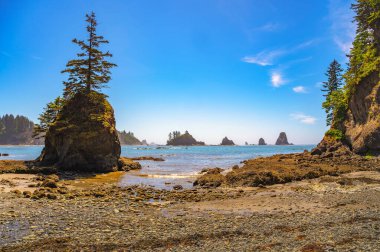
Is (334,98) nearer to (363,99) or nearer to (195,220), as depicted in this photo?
(363,99)

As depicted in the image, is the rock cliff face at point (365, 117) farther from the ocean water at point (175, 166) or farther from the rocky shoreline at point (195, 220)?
the rocky shoreline at point (195, 220)

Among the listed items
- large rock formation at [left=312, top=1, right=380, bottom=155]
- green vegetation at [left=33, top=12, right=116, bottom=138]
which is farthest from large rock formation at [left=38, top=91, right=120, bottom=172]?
large rock formation at [left=312, top=1, right=380, bottom=155]

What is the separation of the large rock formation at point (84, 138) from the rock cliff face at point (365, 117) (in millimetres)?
33738

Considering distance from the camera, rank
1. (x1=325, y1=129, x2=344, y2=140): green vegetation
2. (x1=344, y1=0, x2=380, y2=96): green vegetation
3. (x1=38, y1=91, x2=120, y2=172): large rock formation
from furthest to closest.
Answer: (x1=325, y1=129, x2=344, y2=140): green vegetation < (x1=344, y1=0, x2=380, y2=96): green vegetation < (x1=38, y1=91, x2=120, y2=172): large rock formation

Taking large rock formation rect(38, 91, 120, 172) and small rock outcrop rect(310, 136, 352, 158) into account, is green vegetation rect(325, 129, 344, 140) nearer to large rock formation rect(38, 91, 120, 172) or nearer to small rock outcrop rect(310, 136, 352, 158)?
small rock outcrop rect(310, 136, 352, 158)

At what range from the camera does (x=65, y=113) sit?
35.9 m

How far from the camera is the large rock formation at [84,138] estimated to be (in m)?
33.0

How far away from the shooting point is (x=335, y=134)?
44000 mm

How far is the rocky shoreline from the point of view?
333 inches

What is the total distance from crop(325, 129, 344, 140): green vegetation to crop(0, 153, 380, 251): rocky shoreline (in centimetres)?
2745

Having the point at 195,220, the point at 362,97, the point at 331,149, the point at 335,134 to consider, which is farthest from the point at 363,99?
the point at 195,220

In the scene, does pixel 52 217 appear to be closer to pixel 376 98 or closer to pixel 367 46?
pixel 376 98

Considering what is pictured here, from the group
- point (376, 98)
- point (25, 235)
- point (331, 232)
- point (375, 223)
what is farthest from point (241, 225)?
point (376, 98)

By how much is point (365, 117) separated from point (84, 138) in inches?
1542
